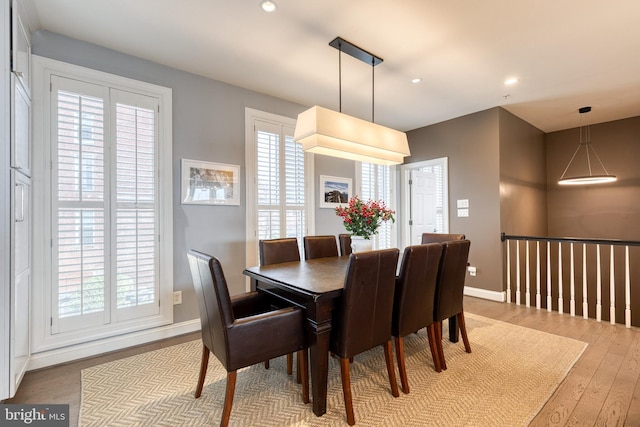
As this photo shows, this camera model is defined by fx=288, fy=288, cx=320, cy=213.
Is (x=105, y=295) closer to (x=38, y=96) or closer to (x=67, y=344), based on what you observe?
(x=67, y=344)

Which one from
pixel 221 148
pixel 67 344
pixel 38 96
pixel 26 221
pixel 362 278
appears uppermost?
pixel 38 96

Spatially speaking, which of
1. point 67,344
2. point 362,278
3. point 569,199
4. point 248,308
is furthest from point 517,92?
point 67,344

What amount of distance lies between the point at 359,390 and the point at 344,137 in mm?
1844

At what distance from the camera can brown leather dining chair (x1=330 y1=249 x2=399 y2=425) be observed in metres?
1.62

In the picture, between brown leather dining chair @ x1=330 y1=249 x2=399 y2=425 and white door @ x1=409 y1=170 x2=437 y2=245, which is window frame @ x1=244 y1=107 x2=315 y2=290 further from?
white door @ x1=409 y1=170 x2=437 y2=245

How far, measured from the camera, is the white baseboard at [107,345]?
Answer: 89.7 inches

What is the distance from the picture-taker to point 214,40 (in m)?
2.45

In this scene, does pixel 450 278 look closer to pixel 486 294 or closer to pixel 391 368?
pixel 391 368

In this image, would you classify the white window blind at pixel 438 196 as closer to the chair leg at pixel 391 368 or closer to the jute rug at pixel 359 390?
the jute rug at pixel 359 390

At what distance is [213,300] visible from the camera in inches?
60.9

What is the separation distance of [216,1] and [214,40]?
48 cm

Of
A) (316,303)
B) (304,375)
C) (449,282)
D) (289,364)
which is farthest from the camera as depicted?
(449,282)

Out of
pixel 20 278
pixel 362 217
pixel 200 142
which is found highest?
pixel 200 142

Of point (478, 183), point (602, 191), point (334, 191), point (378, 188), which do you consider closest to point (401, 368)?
point (334, 191)
